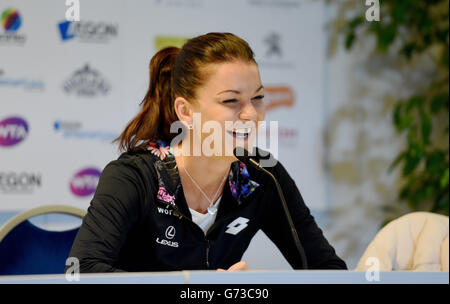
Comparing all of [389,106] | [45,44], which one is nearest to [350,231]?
[389,106]

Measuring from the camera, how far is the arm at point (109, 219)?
1152mm

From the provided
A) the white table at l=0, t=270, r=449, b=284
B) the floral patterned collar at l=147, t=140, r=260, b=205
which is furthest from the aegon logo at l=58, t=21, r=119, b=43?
the white table at l=0, t=270, r=449, b=284

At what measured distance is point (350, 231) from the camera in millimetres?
3312

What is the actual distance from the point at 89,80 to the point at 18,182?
0.65 meters

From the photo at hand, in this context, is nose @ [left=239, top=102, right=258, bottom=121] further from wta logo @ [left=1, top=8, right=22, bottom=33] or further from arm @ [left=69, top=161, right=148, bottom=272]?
wta logo @ [left=1, top=8, right=22, bottom=33]

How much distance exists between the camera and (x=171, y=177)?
1388 millimetres

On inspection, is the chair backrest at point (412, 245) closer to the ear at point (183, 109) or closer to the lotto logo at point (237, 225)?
the lotto logo at point (237, 225)

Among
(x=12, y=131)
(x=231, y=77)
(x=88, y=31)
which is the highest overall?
(x=88, y=31)

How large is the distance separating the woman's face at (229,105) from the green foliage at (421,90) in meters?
1.76

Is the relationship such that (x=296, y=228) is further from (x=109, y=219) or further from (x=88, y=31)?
Answer: (x=88, y=31)

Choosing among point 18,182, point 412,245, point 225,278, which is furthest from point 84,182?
point 225,278

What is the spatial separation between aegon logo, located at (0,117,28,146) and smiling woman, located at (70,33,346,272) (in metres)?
1.62

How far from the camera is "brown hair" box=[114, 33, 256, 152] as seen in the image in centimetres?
139
